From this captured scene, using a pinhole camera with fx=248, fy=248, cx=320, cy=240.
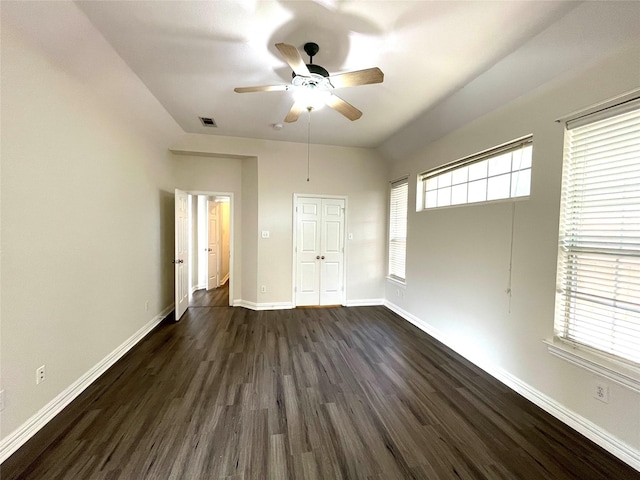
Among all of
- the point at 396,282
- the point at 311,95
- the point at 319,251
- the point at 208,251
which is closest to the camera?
the point at 311,95

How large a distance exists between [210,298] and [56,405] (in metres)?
3.33

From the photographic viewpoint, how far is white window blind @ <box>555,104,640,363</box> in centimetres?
158

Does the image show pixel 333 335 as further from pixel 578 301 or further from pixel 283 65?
pixel 283 65

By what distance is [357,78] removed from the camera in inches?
72.4

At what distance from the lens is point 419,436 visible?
5.62ft

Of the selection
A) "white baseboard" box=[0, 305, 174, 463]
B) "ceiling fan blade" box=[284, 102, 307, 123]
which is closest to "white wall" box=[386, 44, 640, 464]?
"ceiling fan blade" box=[284, 102, 307, 123]

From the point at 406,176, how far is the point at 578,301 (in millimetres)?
2727

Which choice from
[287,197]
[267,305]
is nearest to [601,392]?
[267,305]

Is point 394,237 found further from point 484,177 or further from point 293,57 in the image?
point 293,57

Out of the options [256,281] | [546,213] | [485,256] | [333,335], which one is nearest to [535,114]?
[546,213]

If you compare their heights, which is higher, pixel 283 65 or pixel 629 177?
pixel 283 65

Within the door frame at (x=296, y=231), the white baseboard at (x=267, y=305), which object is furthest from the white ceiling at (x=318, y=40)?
the white baseboard at (x=267, y=305)

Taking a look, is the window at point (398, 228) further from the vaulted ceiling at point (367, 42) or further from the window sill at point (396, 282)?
the vaulted ceiling at point (367, 42)

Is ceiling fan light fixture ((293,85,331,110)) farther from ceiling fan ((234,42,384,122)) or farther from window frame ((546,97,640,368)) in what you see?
window frame ((546,97,640,368))
